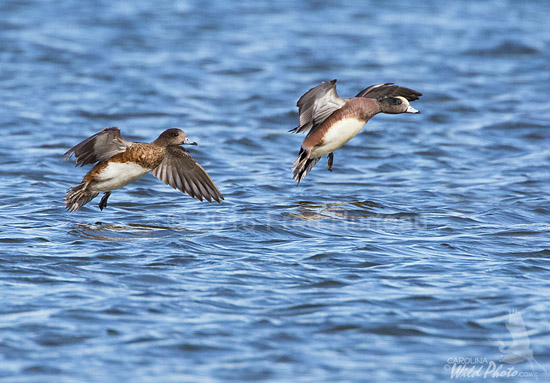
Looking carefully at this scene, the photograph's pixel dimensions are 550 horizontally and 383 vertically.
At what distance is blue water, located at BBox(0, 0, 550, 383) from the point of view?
17.6ft

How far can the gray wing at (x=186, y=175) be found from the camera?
29.4 ft

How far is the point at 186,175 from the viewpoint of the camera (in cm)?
907

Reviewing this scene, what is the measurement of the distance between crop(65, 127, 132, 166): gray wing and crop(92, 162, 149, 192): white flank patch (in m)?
0.16

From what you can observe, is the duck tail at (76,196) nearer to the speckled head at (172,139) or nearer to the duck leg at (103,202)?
the duck leg at (103,202)

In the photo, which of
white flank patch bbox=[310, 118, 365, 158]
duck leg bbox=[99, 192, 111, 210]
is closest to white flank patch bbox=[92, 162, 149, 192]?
duck leg bbox=[99, 192, 111, 210]

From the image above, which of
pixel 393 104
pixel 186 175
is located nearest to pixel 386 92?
pixel 393 104

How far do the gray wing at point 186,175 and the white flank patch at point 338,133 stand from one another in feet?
4.11

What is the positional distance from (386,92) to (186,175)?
254cm

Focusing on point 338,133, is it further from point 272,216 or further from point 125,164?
point 125,164

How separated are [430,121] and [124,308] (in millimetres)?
9308

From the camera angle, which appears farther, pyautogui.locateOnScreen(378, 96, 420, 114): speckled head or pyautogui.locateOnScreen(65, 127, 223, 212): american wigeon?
pyautogui.locateOnScreen(378, 96, 420, 114): speckled head

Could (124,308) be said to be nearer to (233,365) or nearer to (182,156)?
(233,365)

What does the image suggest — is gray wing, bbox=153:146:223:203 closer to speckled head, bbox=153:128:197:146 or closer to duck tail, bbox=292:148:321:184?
speckled head, bbox=153:128:197:146

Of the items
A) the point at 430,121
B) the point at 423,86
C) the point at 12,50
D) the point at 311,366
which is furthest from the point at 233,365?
the point at 12,50
